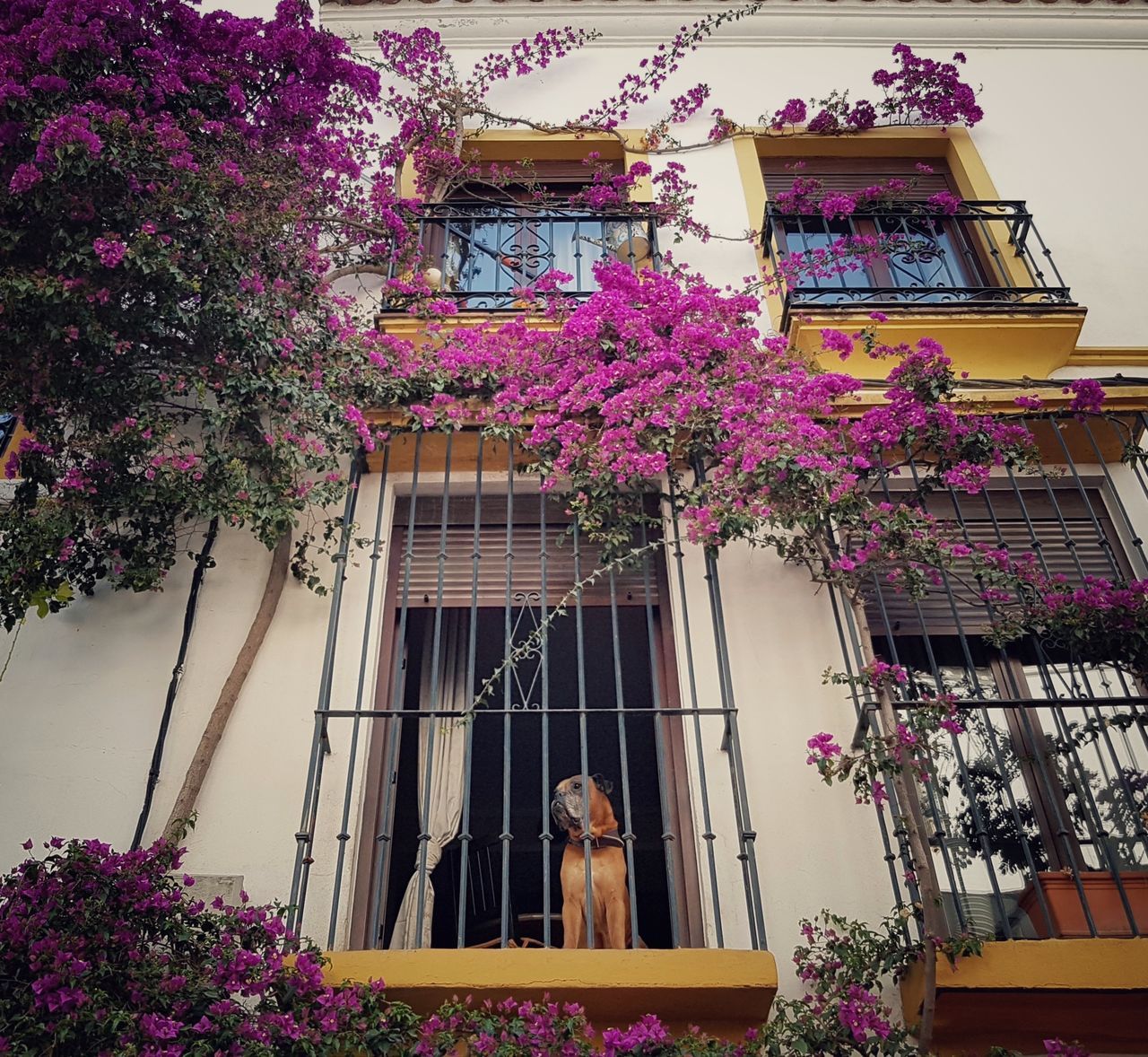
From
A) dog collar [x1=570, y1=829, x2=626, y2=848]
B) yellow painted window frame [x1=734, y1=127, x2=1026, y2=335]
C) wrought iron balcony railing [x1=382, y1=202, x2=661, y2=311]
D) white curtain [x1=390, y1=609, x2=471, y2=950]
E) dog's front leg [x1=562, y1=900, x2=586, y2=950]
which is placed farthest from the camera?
yellow painted window frame [x1=734, y1=127, x2=1026, y2=335]

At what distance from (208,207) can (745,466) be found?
7.87 feet

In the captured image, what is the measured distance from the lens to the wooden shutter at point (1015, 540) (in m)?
4.57

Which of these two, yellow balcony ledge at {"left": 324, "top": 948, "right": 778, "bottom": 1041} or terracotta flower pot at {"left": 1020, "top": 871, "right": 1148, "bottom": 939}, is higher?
terracotta flower pot at {"left": 1020, "top": 871, "right": 1148, "bottom": 939}

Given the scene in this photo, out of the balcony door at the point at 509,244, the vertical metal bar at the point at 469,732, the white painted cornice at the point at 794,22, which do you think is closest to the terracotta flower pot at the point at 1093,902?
the vertical metal bar at the point at 469,732

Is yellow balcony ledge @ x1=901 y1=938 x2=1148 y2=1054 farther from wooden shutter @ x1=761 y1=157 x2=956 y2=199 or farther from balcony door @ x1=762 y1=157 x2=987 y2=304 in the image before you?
wooden shutter @ x1=761 y1=157 x2=956 y2=199

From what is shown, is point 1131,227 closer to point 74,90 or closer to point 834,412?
point 834,412

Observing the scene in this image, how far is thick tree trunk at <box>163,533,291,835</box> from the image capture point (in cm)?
374

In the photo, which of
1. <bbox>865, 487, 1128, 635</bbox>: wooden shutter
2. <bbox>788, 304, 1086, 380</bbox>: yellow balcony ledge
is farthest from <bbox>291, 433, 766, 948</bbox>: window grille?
<bbox>788, 304, 1086, 380</bbox>: yellow balcony ledge

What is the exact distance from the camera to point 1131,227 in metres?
6.25

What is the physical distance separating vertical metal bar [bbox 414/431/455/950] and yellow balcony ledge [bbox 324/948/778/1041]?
1.02ft

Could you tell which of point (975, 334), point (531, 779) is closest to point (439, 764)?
point (531, 779)

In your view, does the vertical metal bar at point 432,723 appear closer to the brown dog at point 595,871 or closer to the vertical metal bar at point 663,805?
the brown dog at point 595,871

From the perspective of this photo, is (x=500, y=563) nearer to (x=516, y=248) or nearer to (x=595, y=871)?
(x=595, y=871)

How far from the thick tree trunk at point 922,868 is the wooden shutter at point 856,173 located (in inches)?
167
